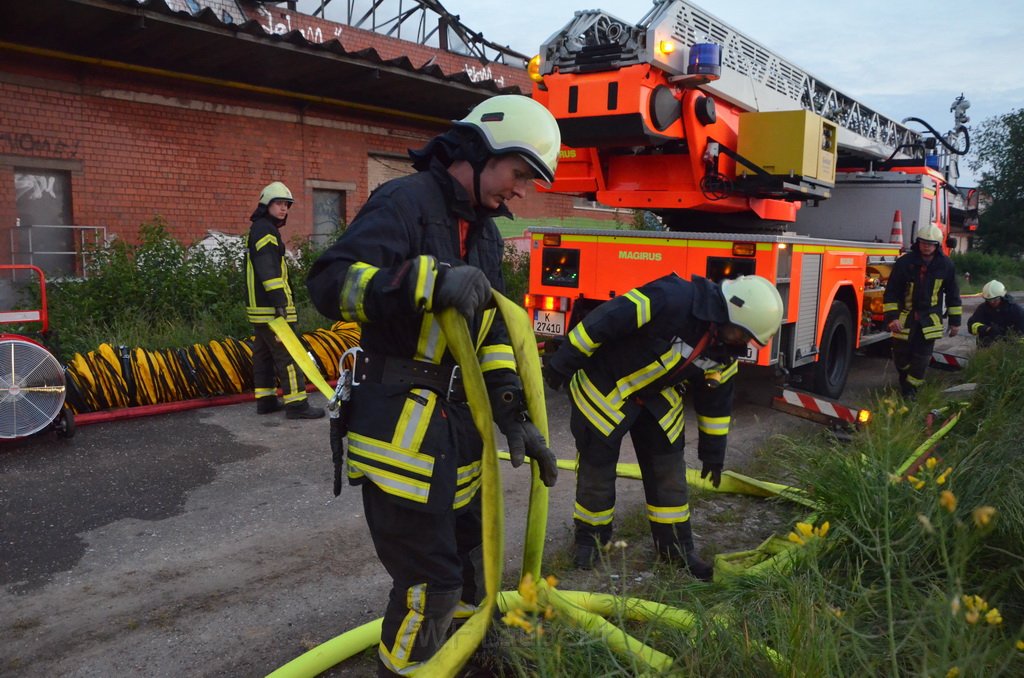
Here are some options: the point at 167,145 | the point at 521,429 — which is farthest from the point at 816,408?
the point at 167,145

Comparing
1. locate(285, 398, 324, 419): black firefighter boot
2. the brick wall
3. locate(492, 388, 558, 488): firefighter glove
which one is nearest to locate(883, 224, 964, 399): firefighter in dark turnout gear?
locate(285, 398, 324, 419): black firefighter boot

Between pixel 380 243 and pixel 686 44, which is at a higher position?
pixel 686 44

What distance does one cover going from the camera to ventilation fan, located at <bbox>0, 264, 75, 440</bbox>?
197 inches

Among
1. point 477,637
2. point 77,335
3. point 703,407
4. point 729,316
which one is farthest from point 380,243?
point 77,335

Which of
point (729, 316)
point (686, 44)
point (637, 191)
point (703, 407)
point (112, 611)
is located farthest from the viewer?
point (637, 191)

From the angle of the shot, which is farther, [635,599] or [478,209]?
[635,599]

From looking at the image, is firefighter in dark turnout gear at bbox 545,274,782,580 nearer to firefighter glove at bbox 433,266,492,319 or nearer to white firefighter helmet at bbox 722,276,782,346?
white firefighter helmet at bbox 722,276,782,346

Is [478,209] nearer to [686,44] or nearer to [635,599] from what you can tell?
[635,599]

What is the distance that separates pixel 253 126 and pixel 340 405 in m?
9.48

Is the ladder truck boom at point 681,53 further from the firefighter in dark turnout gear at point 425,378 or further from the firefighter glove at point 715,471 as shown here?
the firefighter in dark turnout gear at point 425,378

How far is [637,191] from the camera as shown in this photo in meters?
7.21

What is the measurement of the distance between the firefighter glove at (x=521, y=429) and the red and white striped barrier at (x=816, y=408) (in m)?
3.45

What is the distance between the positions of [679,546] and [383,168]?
32.2ft

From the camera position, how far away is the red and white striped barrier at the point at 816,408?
5168 mm
